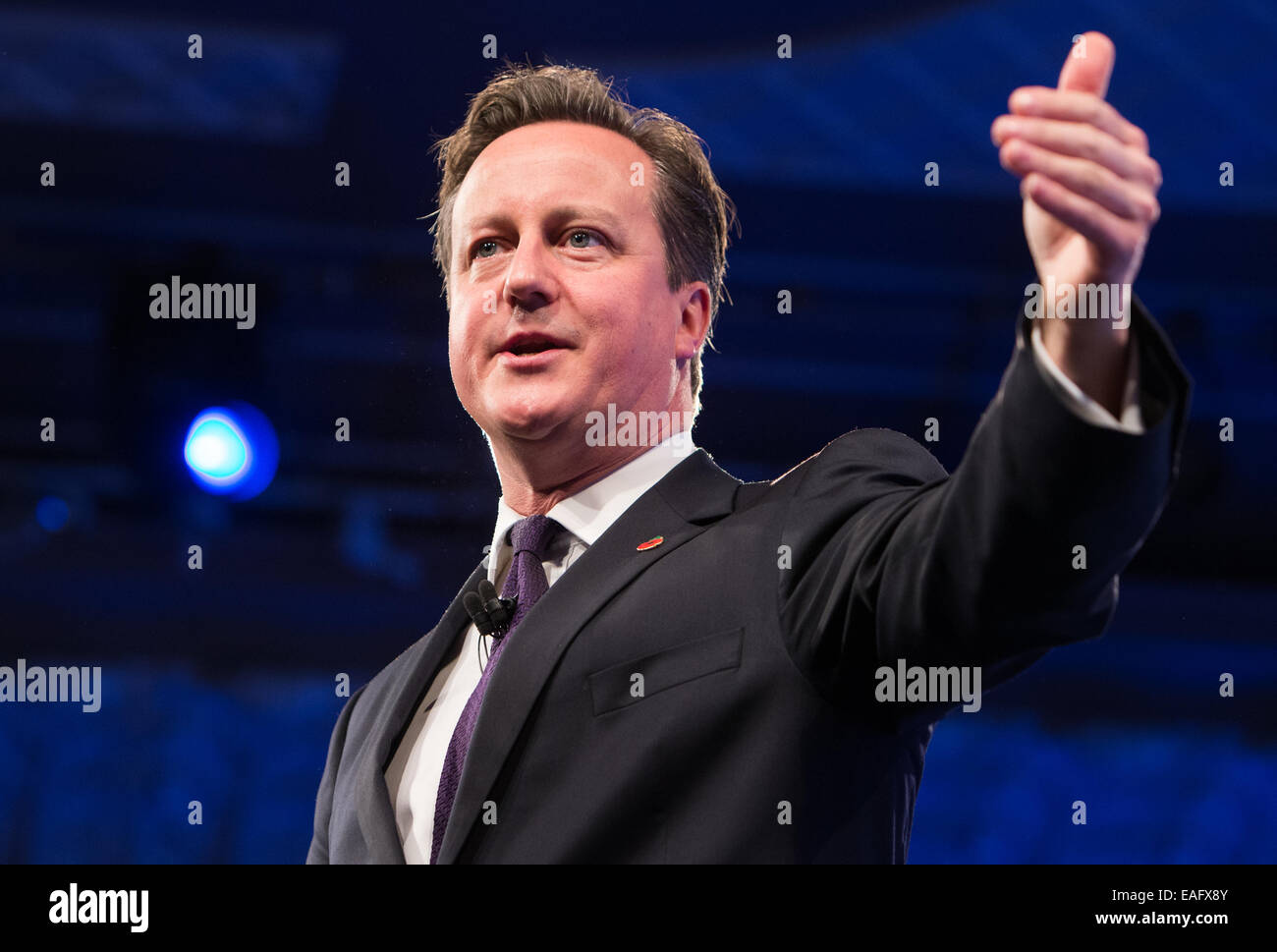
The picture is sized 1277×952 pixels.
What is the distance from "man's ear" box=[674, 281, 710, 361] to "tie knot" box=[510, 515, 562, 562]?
1.40 feet

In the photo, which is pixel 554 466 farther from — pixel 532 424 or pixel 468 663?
pixel 468 663

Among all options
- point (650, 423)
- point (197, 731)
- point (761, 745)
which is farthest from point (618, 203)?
point (197, 731)

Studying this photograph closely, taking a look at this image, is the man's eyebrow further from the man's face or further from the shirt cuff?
the shirt cuff

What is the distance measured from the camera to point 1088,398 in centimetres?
106

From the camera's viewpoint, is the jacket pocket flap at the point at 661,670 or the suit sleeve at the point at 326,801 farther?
the suit sleeve at the point at 326,801

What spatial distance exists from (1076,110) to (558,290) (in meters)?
0.99

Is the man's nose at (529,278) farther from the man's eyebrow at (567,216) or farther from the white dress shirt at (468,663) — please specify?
the white dress shirt at (468,663)

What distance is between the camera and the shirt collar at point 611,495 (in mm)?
1803

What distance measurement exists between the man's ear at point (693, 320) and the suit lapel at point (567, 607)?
369 mm

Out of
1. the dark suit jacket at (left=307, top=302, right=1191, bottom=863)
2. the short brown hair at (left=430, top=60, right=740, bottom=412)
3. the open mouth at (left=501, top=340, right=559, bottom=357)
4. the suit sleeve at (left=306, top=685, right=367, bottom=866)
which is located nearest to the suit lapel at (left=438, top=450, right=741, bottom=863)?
the dark suit jacket at (left=307, top=302, right=1191, bottom=863)

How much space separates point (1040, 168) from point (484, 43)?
2558 mm

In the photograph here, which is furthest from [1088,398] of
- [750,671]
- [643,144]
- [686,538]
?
[643,144]

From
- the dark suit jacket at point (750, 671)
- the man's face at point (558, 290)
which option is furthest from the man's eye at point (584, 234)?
the dark suit jacket at point (750, 671)
